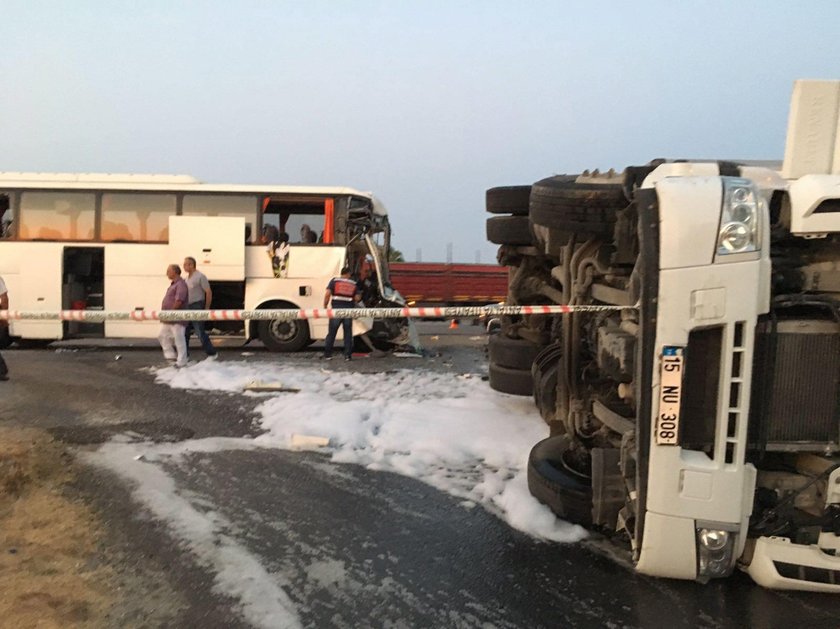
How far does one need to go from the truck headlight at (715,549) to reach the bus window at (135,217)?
1253 cm

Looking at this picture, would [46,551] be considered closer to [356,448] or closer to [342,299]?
[356,448]

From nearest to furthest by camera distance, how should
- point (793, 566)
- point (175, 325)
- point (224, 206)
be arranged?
point (793, 566) → point (175, 325) → point (224, 206)

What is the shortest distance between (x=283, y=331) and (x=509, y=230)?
312 inches

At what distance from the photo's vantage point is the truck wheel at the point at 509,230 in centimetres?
689

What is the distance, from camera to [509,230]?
6.98m

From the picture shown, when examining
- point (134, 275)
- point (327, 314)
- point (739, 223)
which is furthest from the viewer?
point (134, 275)

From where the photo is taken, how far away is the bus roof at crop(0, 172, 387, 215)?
13.9 m

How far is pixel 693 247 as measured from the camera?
3.05 m

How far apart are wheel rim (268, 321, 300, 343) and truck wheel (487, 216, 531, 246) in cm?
747

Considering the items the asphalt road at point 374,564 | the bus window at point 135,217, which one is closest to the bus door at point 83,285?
the bus window at point 135,217

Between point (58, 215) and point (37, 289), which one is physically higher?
point (58, 215)

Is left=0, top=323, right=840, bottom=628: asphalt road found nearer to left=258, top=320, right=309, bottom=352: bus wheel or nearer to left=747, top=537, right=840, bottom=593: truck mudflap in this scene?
left=747, top=537, right=840, bottom=593: truck mudflap

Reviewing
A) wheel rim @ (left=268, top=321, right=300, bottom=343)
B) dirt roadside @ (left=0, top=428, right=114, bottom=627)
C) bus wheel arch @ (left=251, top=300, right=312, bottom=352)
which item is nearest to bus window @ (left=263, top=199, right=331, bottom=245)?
bus wheel arch @ (left=251, top=300, right=312, bottom=352)

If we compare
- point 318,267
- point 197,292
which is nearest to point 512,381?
point 197,292
